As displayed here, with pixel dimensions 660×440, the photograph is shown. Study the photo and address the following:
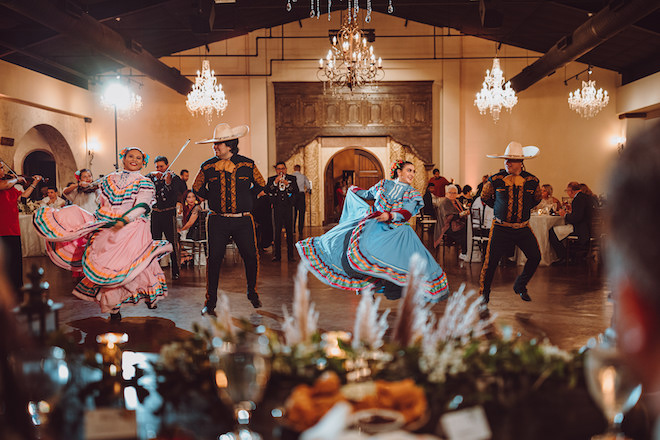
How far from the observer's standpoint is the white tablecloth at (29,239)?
385 inches

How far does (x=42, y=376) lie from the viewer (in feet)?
5.03

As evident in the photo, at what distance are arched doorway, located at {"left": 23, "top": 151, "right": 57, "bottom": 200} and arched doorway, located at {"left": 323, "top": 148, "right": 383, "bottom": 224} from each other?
7.32 meters

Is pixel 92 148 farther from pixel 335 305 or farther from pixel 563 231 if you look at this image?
pixel 563 231

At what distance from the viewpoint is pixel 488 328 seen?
4.76 metres

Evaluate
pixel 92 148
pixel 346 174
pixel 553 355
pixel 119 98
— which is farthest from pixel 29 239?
pixel 553 355

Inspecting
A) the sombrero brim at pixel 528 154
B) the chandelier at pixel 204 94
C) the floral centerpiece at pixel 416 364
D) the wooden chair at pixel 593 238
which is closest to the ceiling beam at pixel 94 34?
the chandelier at pixel 204 94

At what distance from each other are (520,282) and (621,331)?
17.1 feet

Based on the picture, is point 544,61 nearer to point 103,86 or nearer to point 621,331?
point 103,86

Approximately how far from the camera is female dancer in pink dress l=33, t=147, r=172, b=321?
477 cm

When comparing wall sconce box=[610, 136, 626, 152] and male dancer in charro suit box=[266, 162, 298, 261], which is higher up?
wall sconce box=[610, 136, 626, 152]

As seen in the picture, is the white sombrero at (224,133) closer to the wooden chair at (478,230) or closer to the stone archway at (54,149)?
the wooden chair at (478,230)

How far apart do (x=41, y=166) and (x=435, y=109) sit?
10.6 m

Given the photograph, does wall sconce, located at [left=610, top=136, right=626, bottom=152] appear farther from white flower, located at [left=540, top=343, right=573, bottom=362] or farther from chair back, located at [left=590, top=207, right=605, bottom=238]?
white flower, located at [left=540, top=343, right=573, bottom=362]

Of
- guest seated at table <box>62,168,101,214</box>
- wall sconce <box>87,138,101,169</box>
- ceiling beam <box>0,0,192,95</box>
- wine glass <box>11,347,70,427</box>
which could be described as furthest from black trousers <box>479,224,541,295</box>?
wall sconce <box>87,138,101,169</box>
